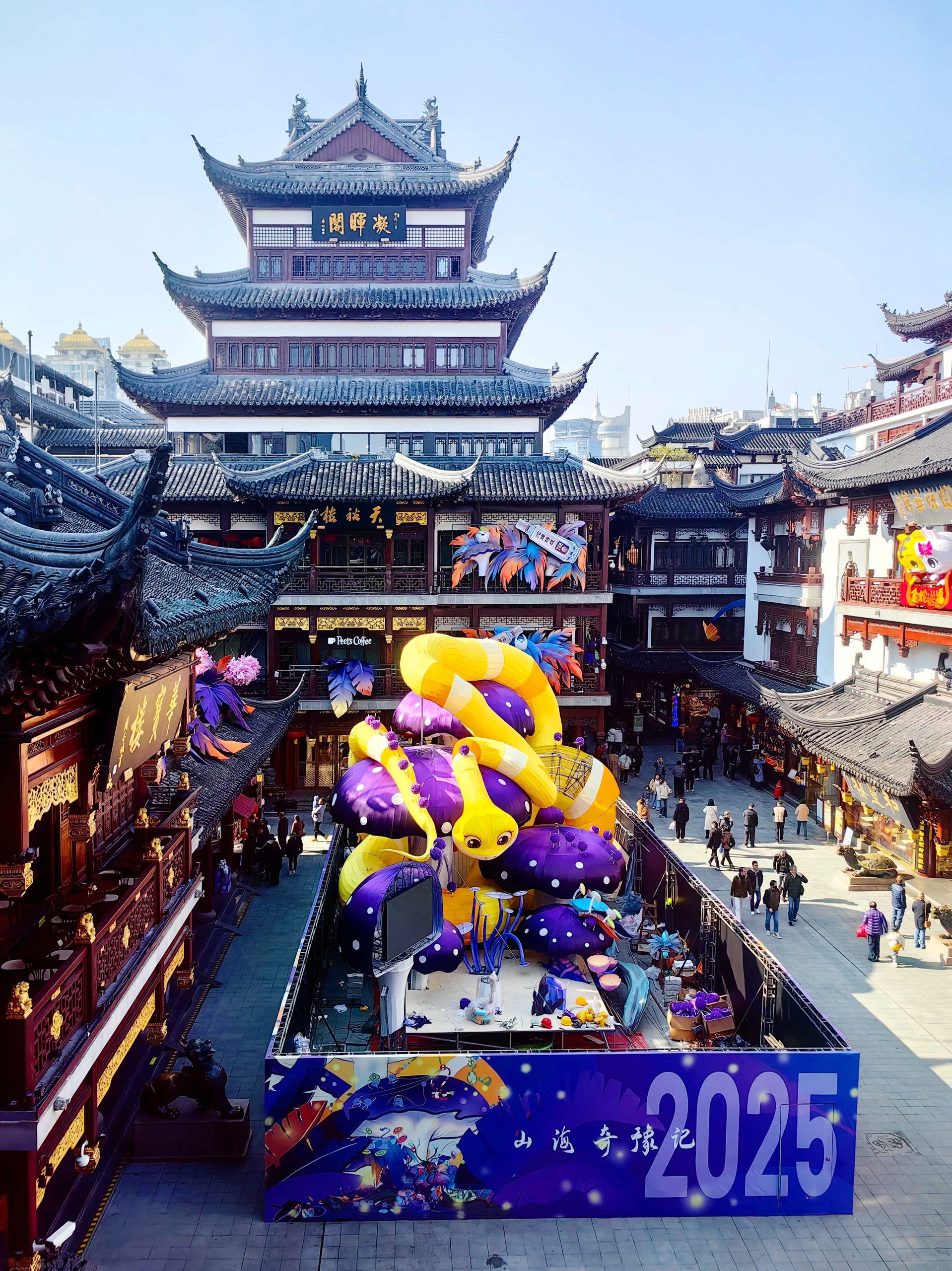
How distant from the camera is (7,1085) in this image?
685 cm

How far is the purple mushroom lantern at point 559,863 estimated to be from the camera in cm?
1461

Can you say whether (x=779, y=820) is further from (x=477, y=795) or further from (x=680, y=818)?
(x=477, y=795)

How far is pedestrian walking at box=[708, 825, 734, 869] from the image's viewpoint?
862 inches

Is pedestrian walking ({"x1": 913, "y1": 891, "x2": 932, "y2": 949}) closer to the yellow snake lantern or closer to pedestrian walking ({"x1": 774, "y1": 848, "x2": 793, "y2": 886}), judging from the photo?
pedestrian walking ({"x1": 774, "y1": 848, "x2": 793, "y2": 886})

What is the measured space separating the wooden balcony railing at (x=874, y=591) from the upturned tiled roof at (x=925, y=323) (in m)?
8.49

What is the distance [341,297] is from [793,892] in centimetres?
2320

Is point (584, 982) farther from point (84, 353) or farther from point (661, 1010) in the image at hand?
point (84, 353)

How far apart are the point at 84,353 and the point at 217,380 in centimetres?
6523

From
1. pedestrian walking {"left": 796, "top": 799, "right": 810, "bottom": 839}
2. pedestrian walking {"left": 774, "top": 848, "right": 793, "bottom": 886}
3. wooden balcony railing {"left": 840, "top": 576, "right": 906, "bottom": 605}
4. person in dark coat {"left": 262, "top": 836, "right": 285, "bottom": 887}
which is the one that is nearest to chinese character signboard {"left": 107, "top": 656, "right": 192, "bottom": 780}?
person in dark coat {"left": 262, "top": 836, "right": 285, "bottom": 887}

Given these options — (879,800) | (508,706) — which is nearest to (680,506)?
(879,800)

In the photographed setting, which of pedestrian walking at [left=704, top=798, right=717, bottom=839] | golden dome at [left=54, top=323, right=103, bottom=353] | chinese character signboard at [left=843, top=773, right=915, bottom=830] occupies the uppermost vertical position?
golden dome at [left=54, top=323, right=103, bottom=353]

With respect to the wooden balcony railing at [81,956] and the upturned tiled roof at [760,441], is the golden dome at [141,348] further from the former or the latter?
the wooden balcony railing at [81,956]

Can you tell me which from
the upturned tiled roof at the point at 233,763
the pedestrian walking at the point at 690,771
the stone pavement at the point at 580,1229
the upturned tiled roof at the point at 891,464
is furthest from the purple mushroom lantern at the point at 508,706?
the pedestrian walking at the point at 690,771

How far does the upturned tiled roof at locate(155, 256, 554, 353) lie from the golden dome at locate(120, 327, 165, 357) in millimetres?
59274
